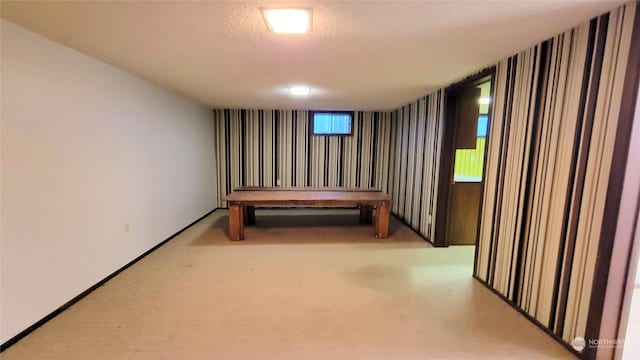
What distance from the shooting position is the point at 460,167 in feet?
13.1

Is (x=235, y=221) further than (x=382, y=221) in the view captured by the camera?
No

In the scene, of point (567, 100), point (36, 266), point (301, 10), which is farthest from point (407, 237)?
point (36, 266)

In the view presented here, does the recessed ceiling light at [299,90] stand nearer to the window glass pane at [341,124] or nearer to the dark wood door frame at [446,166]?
the dark wood door frame at [446,166]

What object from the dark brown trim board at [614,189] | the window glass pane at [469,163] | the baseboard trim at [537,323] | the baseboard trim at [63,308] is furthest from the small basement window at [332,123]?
the dark brown trim board at [614,189]

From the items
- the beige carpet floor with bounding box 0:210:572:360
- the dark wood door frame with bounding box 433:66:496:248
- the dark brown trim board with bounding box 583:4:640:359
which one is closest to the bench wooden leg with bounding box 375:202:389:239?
the beige carpet floor with bounding box 0:210:572:360

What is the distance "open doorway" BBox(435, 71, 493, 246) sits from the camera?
3.59 metres

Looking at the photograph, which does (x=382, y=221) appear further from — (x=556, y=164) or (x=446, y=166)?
(x=556, y=164)

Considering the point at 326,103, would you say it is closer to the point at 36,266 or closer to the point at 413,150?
the point at 413,150

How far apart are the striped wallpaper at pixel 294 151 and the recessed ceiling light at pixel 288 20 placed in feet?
13.1

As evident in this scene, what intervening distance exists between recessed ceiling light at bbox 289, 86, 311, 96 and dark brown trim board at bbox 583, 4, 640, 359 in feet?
9.48

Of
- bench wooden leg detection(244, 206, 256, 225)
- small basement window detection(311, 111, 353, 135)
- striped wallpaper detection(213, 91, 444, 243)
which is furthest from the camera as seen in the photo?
small basement window detection(311, 111, 353, 135)

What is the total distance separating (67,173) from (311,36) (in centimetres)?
219

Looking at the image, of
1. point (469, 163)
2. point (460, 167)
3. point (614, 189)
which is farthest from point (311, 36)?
point (469, 163)

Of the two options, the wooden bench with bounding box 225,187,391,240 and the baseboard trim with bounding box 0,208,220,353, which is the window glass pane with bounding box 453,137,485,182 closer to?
the wooden bench with bounding box 225,187,391,240
